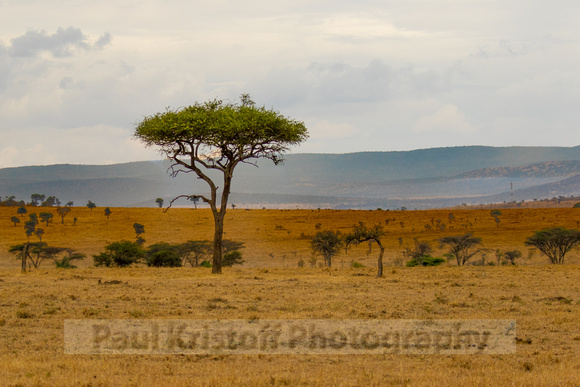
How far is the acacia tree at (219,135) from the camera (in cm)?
3416

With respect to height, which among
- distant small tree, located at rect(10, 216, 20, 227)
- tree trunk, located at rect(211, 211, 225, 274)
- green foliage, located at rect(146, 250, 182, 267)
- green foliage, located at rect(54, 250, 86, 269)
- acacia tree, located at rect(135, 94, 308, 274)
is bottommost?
green foliage, located at rect(54, 250, 86, 269)

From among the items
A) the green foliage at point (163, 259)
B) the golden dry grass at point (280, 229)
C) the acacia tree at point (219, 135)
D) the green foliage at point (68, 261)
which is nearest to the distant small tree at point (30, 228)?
the golden dry grass at point (280, 229)

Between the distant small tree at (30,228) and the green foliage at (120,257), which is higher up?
the distant small tree at (30,228)

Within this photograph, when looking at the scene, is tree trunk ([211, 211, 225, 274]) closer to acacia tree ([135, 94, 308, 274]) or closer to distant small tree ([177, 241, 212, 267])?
acacia tree ([135, 94, 308, 274])

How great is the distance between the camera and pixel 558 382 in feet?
33.3

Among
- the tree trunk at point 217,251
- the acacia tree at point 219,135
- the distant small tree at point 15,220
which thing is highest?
the acacia tree at point 219,135

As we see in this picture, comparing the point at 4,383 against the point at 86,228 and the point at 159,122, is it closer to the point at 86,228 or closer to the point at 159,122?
the point at 159,122

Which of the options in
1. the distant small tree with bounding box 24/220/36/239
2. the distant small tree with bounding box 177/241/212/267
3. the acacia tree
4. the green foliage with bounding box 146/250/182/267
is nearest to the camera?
the acacia tree

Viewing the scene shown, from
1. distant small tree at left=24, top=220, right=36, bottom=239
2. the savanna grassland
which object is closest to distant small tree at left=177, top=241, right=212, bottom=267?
the savanna grassland

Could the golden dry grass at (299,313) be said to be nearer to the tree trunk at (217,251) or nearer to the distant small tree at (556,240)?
the tree trunk at (217,251)

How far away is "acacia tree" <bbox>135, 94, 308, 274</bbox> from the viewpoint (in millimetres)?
34156

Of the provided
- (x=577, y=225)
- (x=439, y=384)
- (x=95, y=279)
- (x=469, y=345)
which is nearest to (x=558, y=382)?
(x=439, y=384)

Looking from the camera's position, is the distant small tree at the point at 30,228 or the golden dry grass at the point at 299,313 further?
the distant small tree at the point at 30,228

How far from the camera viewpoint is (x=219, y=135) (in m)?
34.5
